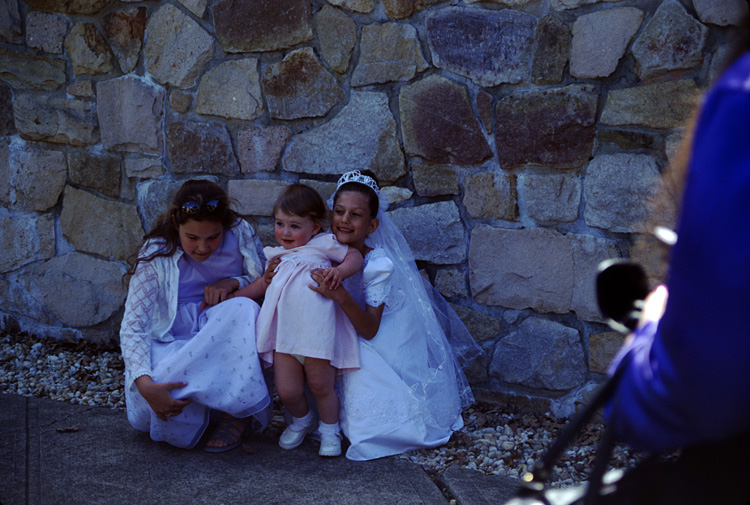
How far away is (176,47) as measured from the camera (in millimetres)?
3273

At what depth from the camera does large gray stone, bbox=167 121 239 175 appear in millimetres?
3262

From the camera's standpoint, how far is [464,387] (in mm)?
2824

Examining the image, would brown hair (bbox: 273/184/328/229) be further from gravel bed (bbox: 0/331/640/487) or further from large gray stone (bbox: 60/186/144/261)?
large gray stone (bbox: 60/186/144/261)

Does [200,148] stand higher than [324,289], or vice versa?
[200,148]

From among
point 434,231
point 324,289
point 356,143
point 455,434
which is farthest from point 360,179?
point 455,434

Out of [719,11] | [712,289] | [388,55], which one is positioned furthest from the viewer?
[388,55]

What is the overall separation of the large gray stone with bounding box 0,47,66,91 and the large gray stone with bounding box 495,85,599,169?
2403 millimetres

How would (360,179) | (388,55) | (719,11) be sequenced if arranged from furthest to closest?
1. (388,55)
2. (360,179)
3. (719,11)

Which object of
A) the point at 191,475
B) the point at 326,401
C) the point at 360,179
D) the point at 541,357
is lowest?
the point at 191,475

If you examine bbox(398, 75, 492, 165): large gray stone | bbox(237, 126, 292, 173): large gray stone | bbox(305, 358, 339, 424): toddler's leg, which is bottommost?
bbox(305, 358, 339, 424): toddler's leg

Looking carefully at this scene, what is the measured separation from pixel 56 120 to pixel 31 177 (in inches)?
14.3

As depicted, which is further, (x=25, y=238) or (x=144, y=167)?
(x=25, y=238)

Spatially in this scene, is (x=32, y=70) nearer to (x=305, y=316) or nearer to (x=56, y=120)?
(x=56, y=120)

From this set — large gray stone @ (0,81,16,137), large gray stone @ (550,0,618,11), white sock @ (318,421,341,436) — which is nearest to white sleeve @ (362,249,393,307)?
white sock @ (318,421,341,436)
